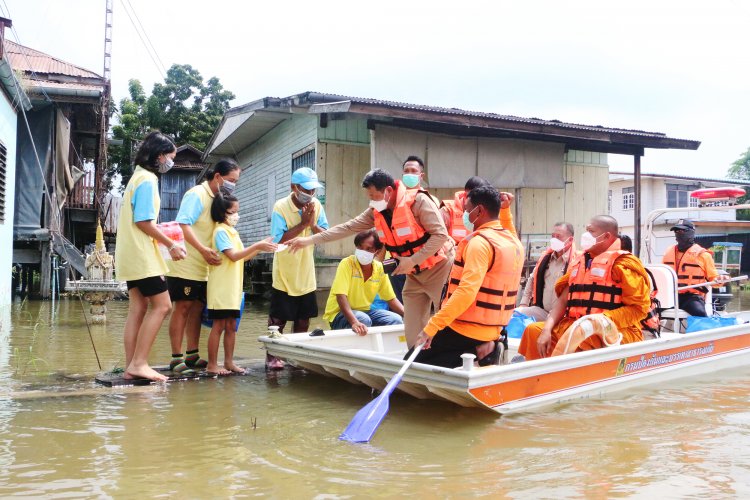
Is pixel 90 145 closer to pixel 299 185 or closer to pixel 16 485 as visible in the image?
pixel 299 185

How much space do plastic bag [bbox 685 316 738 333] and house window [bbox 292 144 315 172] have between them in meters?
7.39

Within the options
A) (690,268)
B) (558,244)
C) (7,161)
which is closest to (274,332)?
(558,244)

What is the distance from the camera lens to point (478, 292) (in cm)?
439

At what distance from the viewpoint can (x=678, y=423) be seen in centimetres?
455

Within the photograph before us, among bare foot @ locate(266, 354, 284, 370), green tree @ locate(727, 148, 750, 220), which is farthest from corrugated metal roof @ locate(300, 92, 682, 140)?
green tree @ locate(727, 148, 750, 220)

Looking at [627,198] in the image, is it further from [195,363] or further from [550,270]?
[195,363]

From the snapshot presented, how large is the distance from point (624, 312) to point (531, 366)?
130 centimetres

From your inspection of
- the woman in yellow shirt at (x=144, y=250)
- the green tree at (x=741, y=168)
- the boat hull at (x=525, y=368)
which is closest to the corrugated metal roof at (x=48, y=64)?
the woman in yellow shirt at (x=144, y=250)

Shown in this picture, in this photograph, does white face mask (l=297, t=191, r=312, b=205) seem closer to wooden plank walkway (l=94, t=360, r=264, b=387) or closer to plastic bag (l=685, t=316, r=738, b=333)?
wooden plank walkway (l=94, t=360, r=264, b=387)

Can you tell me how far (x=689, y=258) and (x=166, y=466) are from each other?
6.77m

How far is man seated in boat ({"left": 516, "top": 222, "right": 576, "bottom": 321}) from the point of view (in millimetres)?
6402

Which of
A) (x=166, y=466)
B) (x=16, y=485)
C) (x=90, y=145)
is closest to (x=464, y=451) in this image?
(x=166, y=466)

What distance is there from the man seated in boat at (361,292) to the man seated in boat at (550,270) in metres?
1.36

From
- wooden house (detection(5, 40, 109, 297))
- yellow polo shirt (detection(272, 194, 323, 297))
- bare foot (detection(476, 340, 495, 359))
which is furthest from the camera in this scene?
wooden house (detection(5, 40, 109, 297))
